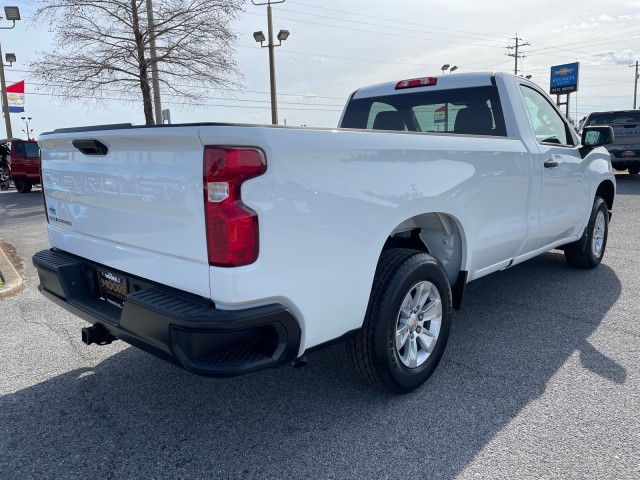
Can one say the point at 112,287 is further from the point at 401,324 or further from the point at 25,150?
the point at 25,150

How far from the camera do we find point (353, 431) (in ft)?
8.82

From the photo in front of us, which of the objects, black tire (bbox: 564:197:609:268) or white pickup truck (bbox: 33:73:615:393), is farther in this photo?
black tire (bbox: 564:197:609:268)

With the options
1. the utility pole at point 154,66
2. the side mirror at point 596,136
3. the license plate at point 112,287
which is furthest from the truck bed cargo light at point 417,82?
the utility pole at point 154,66

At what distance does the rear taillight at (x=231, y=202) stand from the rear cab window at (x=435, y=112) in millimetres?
2566

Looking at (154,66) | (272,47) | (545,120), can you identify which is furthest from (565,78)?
(545,120)

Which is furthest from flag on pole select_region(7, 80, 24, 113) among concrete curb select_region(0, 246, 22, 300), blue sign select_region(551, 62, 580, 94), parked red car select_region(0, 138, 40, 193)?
blue sign select_region(551, 62, 580, 94)

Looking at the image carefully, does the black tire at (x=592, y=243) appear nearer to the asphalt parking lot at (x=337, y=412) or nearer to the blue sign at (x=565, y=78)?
the asphalt parking lot at (x=337, y=412)

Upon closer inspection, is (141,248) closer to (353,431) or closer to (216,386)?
(216,386)

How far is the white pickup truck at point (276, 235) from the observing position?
211 centimetres

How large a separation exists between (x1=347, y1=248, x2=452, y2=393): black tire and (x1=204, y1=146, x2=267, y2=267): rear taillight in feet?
3.02

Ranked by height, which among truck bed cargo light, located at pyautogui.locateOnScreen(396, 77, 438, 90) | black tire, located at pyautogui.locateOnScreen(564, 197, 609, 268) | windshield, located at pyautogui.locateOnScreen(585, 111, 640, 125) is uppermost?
truck bed cargo light, located at pyautogui.locateOnScreen(396, 77, 438, 90)

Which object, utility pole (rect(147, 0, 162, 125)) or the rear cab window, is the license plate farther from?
utility pole (rect(147, 0, 162, 125))

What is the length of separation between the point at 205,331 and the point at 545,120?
12.0 feet

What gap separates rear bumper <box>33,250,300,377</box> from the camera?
2.10m
